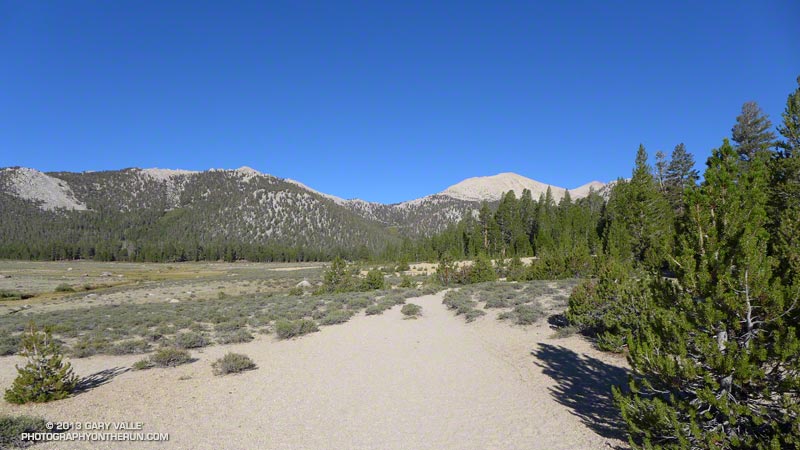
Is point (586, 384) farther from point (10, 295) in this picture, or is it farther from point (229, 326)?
point (10, 295)

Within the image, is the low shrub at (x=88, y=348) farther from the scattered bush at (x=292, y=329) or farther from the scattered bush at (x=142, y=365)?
the scattered bush at (x=292, y=329)

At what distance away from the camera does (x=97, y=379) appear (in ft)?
36.2

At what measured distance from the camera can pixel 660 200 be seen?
40.3 m

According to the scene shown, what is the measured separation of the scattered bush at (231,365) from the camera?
11492mm

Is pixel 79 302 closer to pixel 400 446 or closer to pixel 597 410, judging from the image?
pixel 400 446

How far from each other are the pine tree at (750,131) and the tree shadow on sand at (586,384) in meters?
40.4

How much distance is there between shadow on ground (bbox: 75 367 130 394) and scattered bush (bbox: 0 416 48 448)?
321 centimetres

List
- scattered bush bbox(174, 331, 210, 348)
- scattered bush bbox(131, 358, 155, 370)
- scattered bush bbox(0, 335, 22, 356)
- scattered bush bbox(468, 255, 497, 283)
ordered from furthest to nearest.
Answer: scattered bush bbox(468, 255, 497, 283), scattered bush bbox(174, 331, 210, 348), scattered bush bbox(0, 335, 22, 356), scattered bush bbox(131, 358, 155, 370)

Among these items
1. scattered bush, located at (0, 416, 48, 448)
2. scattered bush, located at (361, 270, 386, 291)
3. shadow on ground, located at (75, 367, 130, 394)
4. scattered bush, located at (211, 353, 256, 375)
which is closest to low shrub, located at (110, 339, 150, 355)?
shadow on ground, located at (75, 367, 130, 394)

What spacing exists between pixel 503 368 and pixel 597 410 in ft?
11.8

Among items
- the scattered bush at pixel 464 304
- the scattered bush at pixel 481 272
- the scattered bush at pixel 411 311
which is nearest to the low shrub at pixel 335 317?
the scattered bush at pixel 411 311

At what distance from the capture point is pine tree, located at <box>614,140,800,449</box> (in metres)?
4.50

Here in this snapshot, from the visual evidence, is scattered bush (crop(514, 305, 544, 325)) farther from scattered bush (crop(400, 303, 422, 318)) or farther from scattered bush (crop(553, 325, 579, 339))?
scattered bush (crop(400, 303, 422, 318))

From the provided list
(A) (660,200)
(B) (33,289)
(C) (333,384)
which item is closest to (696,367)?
(C) (333,384)
